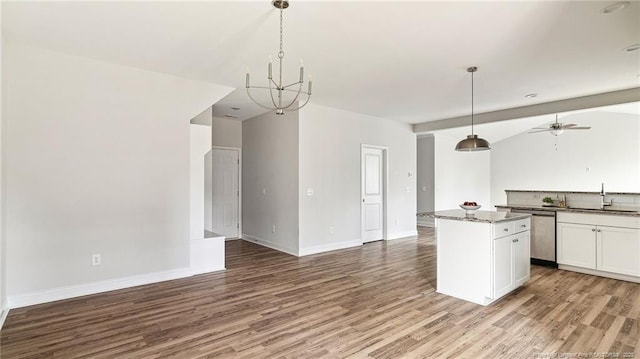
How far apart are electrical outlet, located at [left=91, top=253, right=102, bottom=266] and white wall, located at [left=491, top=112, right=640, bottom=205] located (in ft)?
34.7

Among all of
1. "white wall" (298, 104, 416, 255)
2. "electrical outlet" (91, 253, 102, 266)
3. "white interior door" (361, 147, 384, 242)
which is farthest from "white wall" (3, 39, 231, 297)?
"white interior door" (361, 147, 384, 242)

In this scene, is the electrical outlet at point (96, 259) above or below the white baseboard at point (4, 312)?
above

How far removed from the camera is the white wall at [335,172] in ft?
18.6

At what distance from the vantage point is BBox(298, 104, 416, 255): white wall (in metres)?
5.68

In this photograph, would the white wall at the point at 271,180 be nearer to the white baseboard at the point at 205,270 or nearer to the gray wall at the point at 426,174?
the white baseboard at the point at 205,270

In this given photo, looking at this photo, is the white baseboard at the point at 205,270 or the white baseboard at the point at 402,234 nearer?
the white baseboard at the point at 205,270

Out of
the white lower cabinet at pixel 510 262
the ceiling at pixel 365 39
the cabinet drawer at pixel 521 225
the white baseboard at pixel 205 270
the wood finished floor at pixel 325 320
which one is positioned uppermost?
the ceiling at pixel 365 39

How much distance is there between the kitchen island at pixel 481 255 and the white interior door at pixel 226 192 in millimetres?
4579

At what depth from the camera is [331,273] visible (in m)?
4.57

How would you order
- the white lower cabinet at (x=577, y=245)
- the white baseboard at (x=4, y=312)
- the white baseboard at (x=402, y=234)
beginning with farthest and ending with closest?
the white baseboard at (x=402, y=234) → the white lower cabinet at (x=577, y=245) → the white baseboard at (x=4, y=312)

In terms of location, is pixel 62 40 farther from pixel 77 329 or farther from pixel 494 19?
pixel 494 19

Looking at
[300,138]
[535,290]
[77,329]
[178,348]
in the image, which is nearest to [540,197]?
[535,290]

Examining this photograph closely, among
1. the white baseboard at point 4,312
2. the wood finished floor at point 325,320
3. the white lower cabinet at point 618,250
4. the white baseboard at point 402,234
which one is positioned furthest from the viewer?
the white baseboard at point 402,234

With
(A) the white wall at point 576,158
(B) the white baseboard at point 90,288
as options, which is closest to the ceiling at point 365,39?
(B) the white baseboard at point 90,288
